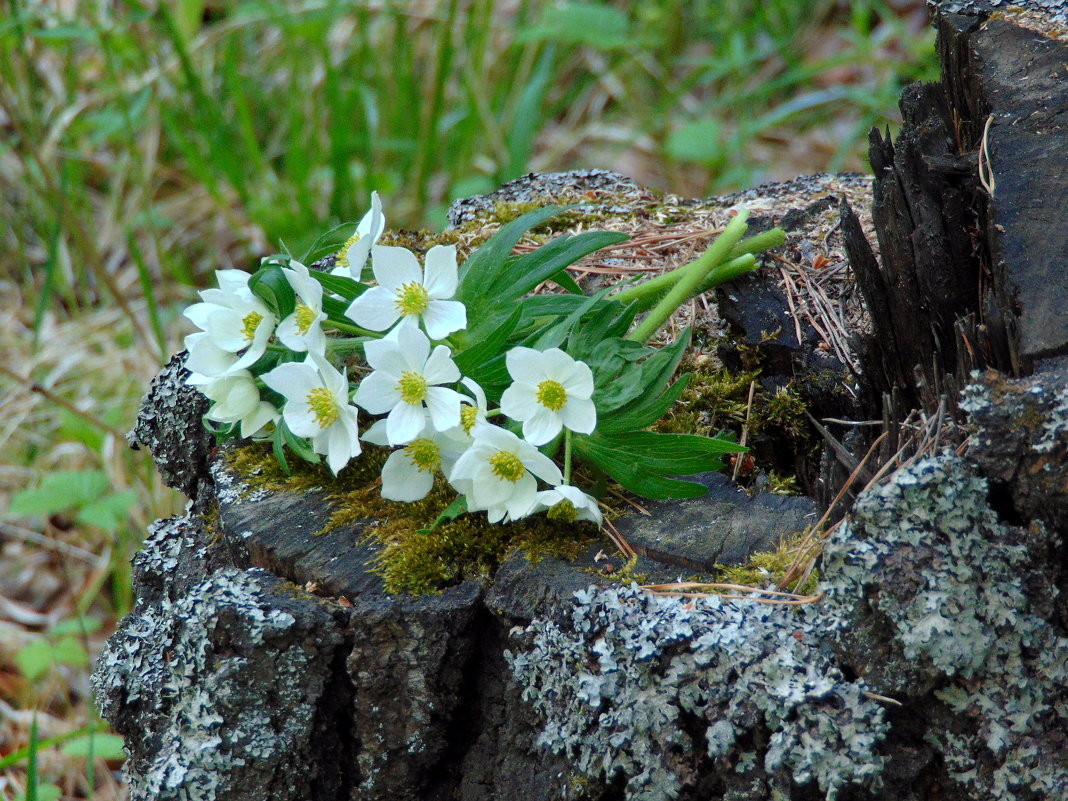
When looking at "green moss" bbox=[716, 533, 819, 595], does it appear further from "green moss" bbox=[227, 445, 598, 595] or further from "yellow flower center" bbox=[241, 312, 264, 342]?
"yellow flower center" bbox=[241, 312, 264, 342]

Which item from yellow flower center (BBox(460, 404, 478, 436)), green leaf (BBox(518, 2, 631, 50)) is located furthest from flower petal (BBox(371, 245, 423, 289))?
green leaf (BBox(518, 2, 631, 50))

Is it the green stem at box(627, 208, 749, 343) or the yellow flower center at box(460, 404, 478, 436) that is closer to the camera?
the yellow flower center at box(460, 404, 478, 436)

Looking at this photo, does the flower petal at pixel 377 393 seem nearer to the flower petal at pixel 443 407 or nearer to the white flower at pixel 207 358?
the flower petal at pixel 443 407

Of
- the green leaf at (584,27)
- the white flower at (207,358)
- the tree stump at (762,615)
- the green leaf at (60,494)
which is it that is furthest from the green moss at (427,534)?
the green leaf at (584,27)

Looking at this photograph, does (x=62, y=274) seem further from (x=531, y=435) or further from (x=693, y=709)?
(x=693, y=709)

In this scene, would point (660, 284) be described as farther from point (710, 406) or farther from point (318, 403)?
point (318, 403)

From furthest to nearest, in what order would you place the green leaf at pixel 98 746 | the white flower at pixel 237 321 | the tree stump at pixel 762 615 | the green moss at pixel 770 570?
the green leaf at pixel 98 746, the white flower at pixel 237 321, the green moss at pixel 770 570, the tree stump at pixel 762 615

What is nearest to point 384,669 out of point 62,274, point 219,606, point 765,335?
point 219,606
